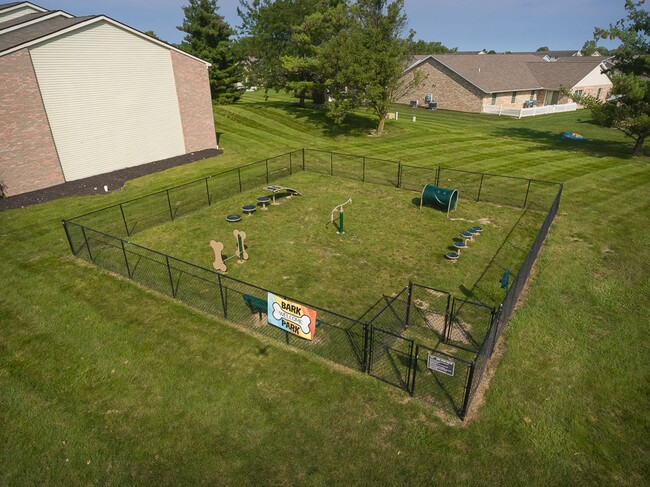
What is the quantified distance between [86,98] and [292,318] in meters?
25.0

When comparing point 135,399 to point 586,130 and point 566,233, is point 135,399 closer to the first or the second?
point 566,233

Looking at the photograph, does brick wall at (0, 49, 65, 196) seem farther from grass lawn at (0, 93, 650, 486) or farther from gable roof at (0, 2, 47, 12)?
gable roof at (0, 2, 47, 12)

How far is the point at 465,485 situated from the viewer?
819cm

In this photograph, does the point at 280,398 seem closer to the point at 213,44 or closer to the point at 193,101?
the point at 193,101

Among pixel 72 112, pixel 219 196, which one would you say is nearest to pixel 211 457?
pixel 219 196

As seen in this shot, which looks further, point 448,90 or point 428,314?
point 448,90

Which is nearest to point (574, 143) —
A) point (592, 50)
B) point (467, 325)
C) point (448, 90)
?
point (448, 90)

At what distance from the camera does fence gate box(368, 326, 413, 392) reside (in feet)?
35.3

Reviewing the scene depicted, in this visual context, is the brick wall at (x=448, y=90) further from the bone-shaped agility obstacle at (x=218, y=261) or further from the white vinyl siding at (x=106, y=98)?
the bone-shaped agility obstacle at (x=218, y=261)

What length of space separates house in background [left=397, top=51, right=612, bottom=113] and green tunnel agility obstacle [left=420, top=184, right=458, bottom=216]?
42.0 meters

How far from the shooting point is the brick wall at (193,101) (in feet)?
108

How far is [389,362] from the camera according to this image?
11.5 m

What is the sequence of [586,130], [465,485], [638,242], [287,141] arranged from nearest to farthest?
[465,485] → [638,242] → [287,141] → [586,130]

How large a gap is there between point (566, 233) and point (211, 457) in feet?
62.2
